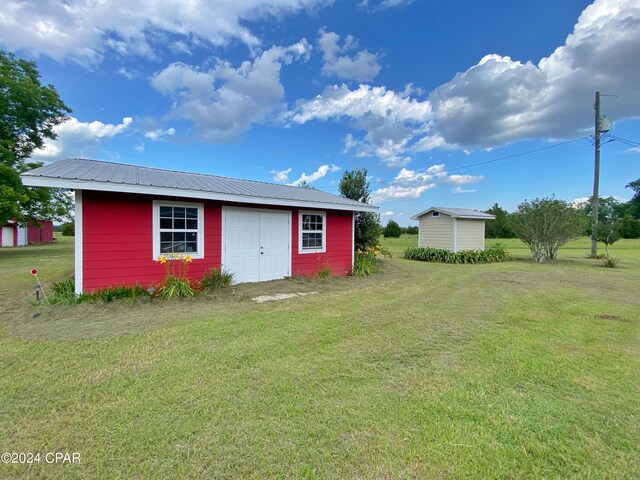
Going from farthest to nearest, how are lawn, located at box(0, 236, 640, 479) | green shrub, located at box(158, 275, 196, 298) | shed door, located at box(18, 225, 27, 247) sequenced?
shed door, located at box(18, 225, 27, 247) < green shrub, located at box(158, 275, 196, 298) < lawn, located at box(0, 236, 640, 479)

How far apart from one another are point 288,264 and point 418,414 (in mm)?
6718

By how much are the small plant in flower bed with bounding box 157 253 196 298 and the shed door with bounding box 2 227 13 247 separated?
91.5ft

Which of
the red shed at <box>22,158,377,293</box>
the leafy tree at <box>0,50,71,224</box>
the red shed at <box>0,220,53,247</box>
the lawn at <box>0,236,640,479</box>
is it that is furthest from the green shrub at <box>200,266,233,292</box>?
the red shed at <box>0,220,53,247</box>

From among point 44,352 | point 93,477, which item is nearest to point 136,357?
point 44,352

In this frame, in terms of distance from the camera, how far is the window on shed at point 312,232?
9109mm

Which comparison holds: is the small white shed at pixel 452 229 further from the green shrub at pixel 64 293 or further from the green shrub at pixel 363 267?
the green shrub at pixel 64 293

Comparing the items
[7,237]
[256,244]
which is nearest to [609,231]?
[256,244]

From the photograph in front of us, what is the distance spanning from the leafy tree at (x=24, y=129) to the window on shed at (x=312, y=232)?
49.4ft

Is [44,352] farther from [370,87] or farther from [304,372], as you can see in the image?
[370,87]

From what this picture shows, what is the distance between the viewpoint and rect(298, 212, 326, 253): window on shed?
911 cm

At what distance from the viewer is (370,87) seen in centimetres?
1480

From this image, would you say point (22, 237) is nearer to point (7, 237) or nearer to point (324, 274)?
point (7, 237)

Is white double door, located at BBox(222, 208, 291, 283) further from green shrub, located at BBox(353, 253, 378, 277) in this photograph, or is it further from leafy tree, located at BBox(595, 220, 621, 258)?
Answer: leafy tree, located at BBox(595, 220, 621, 258)

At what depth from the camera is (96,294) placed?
5.80 m
